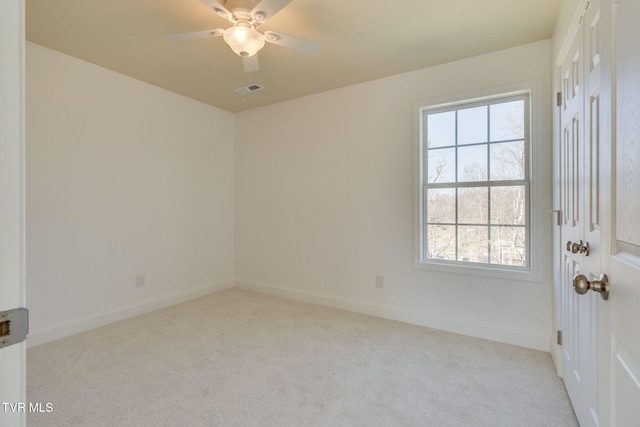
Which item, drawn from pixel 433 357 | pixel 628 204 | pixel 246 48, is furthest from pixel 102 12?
pixel 433 357

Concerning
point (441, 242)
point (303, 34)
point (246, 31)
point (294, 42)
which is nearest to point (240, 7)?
point (246, 31)

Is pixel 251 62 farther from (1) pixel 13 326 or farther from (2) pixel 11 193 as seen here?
(1) pixel 13 326

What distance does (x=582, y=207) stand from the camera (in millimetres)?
1442

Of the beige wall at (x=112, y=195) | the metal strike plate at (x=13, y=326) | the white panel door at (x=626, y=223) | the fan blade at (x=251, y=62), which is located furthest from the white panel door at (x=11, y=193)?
the beige wall at (x=112, y=195)

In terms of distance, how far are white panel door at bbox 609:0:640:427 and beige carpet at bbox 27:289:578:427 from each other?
44.1 inches

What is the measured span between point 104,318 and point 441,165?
3.63 metres

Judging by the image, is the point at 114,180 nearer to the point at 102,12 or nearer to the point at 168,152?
the point at 168,152

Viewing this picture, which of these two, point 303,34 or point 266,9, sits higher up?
point 303,34

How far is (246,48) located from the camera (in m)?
2.00

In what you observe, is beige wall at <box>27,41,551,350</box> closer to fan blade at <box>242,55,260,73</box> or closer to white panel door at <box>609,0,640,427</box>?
fan blade at <box>242,55,260,73</box>

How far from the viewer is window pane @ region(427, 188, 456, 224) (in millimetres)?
2896

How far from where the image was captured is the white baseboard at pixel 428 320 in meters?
2.48

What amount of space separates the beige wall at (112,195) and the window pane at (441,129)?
2729mm

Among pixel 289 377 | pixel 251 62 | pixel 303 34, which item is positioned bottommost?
pixel 289 377
